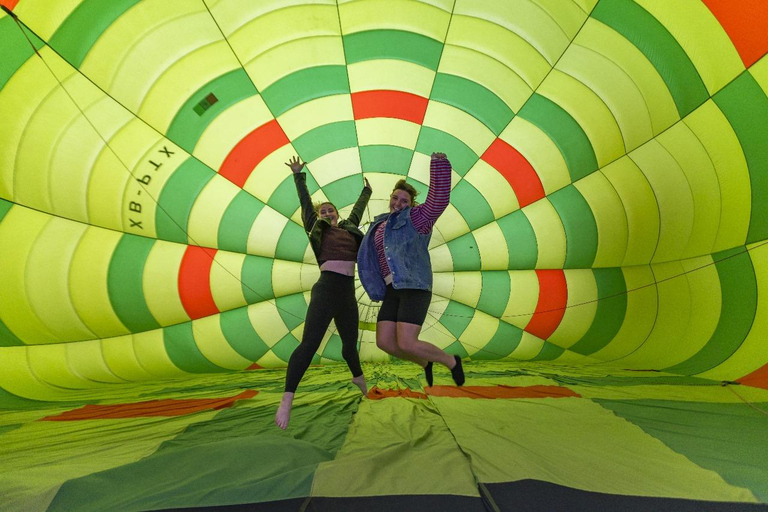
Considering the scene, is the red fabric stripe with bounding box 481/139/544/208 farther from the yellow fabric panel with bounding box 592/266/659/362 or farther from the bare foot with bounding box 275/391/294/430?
the bare foot with bounding box 275/391/294/430

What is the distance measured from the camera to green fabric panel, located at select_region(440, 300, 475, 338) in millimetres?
4656

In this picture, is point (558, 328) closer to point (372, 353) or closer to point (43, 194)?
point (372, 353)

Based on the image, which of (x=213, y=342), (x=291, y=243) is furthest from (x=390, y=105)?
(x=213, y=342)

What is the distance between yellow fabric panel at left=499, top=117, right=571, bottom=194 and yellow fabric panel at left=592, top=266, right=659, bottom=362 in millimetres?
1014

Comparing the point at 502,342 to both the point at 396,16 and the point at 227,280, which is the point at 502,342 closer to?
the point at 227,280

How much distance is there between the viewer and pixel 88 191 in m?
3.25

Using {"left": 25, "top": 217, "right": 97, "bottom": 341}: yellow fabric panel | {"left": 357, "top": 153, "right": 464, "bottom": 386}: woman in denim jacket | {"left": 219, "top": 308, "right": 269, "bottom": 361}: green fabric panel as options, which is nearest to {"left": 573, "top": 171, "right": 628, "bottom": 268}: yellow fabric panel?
{"left": 357, "top": 153, "right": 464, "bottom": 386}: woman in denim jacket

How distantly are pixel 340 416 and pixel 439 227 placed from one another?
251cm

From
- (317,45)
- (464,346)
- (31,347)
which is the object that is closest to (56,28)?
(317,45)

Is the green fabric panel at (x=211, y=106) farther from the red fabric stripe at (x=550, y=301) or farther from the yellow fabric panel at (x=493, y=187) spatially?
the red fabric stripe at (x=550, y=301)

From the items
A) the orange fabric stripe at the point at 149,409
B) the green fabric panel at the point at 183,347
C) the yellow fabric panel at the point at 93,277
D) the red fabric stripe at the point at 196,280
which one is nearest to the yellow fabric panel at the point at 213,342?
the green fabric panel at the point at 183,347

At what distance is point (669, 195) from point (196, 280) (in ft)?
12.9

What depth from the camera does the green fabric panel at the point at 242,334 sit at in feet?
13.9

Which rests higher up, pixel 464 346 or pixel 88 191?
pixel 88 191
